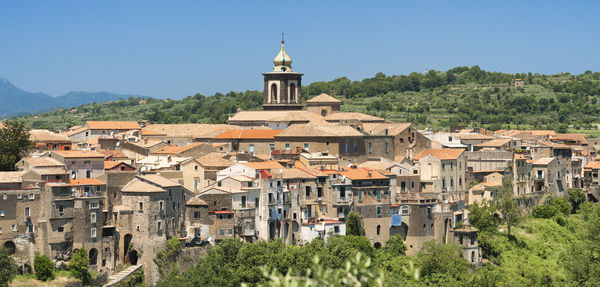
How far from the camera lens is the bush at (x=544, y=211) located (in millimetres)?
81625

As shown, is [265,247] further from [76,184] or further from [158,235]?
[76,184]

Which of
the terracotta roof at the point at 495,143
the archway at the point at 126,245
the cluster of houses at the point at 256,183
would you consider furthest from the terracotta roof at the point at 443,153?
the archway at the point at 126,245

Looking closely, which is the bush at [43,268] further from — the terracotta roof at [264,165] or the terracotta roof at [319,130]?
the terracotta roof at [319,130]

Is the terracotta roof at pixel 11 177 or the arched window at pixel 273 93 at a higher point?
the arched window at pixel 273 93

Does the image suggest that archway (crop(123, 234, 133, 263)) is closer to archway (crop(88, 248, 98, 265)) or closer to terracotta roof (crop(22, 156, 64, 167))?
archway (crop(88, 248, 98, 265))

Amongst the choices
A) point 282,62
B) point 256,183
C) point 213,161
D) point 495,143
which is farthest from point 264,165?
point 495,143

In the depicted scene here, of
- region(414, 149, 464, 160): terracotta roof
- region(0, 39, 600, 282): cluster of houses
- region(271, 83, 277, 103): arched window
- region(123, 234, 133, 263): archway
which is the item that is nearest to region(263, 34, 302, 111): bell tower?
region(271, 83, 277, 103): arched window

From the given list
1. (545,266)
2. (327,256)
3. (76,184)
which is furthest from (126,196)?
(545,266)

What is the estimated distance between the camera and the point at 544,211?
269 ft

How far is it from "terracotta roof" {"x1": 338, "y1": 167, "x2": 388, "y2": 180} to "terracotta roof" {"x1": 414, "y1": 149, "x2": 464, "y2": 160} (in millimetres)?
7352

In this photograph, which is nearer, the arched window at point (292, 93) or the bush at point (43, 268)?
the bush at point (43, 268)

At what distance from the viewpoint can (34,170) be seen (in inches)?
2283

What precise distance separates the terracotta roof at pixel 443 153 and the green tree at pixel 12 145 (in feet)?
96.1

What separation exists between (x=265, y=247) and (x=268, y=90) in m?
35.5
